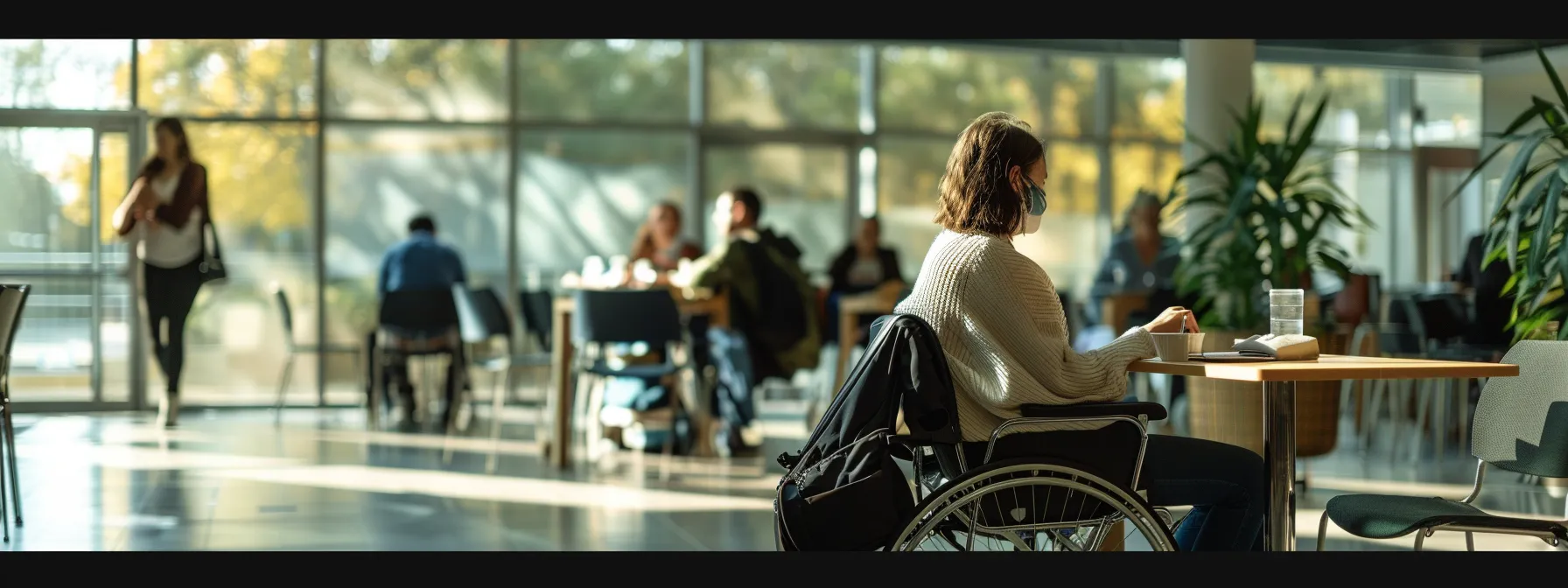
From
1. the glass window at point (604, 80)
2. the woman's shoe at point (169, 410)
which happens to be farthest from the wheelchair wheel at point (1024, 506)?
the glass window at point (604, 80)

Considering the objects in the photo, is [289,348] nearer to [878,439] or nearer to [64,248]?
[64,248]

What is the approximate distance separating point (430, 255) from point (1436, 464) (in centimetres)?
544

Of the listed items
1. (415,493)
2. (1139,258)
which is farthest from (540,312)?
(1139,258)

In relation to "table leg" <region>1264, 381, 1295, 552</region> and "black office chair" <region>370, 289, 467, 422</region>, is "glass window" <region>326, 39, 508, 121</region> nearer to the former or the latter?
"black office chair" <region>370, 289, 467, 422</region>

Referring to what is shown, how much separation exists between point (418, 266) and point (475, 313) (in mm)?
698

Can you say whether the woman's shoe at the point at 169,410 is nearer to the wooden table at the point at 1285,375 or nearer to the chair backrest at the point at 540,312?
the chair backrest at the point at 540,312

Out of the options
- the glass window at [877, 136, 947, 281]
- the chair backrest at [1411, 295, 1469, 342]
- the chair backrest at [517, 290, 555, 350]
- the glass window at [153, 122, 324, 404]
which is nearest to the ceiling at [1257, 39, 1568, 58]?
the glass window at [877, 136, 947, 281]

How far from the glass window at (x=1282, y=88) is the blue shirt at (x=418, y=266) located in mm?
6705

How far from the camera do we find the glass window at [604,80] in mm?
10414

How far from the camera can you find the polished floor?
15.2ft

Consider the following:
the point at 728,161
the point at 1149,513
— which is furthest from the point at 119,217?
the point at 1149,513

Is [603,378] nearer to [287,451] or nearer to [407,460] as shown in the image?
[407,460]

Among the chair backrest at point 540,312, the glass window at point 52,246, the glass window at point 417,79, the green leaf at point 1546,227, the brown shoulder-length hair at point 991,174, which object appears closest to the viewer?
the brown shoulder-length hair at point 991,174

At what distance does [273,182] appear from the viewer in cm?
1002
